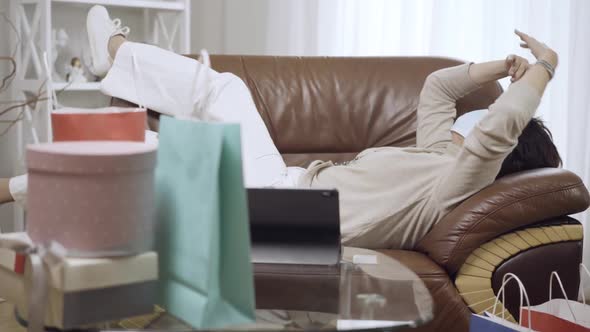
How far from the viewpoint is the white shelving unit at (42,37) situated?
2.91 metres

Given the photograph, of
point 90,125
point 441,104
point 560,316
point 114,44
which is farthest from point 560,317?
point 114,44

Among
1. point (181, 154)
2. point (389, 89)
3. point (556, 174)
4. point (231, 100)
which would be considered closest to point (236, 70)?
point (231, 100)

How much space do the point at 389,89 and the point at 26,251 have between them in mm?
1685

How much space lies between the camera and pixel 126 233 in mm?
1035

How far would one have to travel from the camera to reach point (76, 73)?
3.14 meters

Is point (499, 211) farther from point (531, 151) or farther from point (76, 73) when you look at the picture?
point (76, 73)

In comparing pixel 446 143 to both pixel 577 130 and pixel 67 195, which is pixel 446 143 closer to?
pixel 577 130

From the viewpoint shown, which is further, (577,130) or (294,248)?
(577,130)

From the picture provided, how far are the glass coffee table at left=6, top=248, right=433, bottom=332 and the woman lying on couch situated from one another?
0.42 m

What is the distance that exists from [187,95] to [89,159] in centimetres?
138

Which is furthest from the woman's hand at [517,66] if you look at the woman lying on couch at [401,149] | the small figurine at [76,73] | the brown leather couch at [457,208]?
the small figurine at [76,73]

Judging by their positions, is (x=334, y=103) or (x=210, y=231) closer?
(x=210, y=231)

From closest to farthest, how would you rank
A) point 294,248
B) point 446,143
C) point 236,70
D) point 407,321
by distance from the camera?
point 407,321 → point 294,248 → point 446,143 → point 236,70

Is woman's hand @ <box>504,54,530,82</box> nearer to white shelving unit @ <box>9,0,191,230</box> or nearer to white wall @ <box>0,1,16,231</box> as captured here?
white shelving unit @ <box>9,0,191,230</box>
